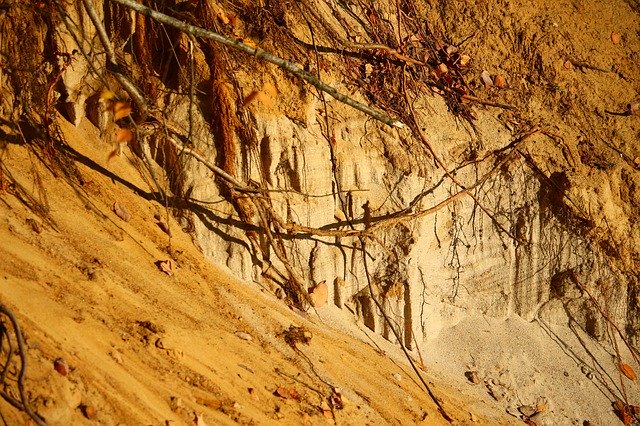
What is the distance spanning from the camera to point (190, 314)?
4.14 metres

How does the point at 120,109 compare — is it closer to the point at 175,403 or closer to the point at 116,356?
the point at 116,356

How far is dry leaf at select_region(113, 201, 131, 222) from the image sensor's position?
14.4ft

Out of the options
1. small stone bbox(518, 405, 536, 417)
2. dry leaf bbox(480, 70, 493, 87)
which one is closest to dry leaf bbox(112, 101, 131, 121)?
dry leaf bbox(480, 70, 493, 87)

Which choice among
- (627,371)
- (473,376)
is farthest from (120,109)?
(627,371)

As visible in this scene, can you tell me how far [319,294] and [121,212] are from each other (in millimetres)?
1591

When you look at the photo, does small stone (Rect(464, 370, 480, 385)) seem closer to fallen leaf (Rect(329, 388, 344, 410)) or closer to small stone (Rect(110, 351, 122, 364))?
fallen leaf (Rect(329, 388, 344, 410))

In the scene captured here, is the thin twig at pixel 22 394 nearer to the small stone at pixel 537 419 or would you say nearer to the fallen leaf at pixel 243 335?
the fallen leaf at pixel 243 335

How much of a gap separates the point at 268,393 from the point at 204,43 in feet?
7.93

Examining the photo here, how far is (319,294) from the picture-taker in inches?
200

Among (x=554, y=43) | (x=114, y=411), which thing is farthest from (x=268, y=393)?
(x=554, y=43)

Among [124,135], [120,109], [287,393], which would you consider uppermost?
[120,109]

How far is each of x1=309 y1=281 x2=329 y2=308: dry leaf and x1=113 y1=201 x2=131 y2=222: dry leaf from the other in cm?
147

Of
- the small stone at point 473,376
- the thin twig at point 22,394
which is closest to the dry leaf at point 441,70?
the small stone at point 473,376

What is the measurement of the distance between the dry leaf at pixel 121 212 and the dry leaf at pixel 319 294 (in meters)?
1.47
